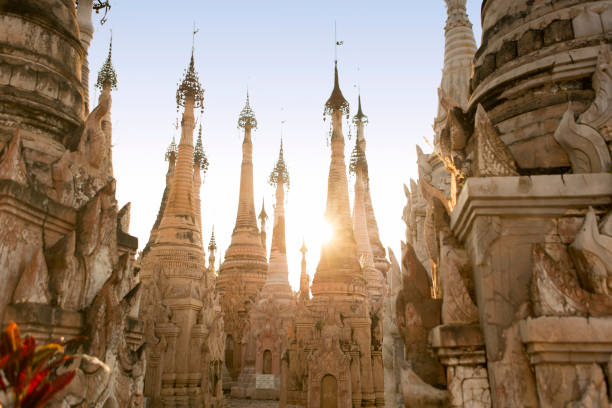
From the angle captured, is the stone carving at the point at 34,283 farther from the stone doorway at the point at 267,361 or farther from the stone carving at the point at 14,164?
the stone doorway at the point at 267,361

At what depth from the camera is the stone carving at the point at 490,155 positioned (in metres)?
3.93

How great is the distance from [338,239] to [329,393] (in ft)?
20.7

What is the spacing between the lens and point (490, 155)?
3.98 metres

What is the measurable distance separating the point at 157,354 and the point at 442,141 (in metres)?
13.2

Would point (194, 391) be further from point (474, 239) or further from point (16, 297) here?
point (474, 239)

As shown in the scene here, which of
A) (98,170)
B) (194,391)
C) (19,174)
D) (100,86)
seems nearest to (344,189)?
(194,391)

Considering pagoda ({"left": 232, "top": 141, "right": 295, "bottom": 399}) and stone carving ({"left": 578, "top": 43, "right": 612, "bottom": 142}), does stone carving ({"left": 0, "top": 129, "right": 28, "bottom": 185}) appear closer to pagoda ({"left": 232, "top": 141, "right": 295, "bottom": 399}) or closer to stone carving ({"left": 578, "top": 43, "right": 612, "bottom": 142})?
stone carving ({"left": 578, "top": 43, "right": 612, "bottom": 142})

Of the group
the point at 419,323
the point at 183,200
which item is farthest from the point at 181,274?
the point at 419,323

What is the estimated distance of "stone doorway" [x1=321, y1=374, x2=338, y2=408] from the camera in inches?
606

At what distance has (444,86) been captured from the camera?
11133 mm

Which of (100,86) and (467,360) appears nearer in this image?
(467,360)

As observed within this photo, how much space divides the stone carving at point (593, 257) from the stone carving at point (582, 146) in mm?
471

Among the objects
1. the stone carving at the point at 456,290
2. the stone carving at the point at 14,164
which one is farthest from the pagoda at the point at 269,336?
the stone carving at the point at 456,290

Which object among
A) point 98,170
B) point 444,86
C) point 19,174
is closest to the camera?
point 19,174
